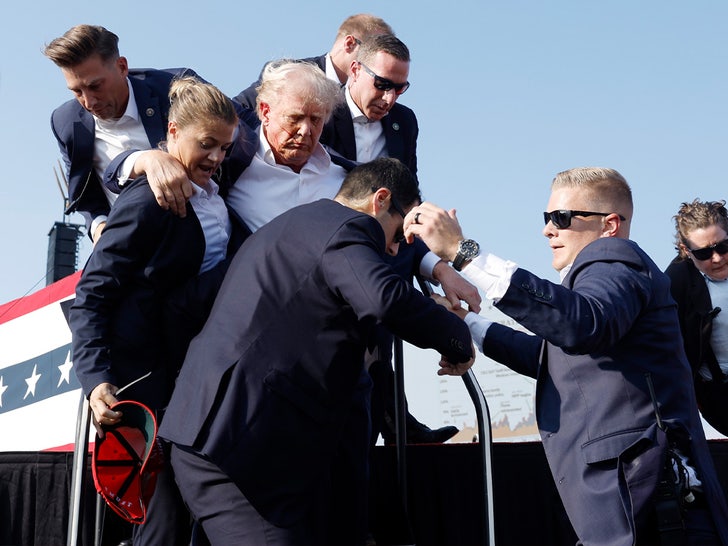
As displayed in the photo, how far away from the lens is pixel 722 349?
14.8 ft

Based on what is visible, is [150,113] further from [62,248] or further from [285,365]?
[62,248]

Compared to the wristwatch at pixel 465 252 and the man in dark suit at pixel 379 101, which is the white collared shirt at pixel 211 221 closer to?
the wristwatch at pixel 465 252

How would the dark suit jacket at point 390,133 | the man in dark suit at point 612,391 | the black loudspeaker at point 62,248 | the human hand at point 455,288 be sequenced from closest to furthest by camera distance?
the man in dark suit at point 612,391 → the human hand at point 455,288 → the dark suit jacket at point 390,133 → the black loudspeaker at point 62,248

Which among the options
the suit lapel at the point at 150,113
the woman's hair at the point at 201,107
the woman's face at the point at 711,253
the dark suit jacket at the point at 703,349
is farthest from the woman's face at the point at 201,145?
the woman's face at the point at 711,253

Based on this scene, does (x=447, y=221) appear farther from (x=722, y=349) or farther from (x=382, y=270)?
(x=722, y=349)

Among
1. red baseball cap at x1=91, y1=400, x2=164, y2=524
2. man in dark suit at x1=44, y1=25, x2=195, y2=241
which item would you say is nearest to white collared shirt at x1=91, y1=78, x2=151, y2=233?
man in dark suit at x1=44, y1=25, x2=195, y2=241

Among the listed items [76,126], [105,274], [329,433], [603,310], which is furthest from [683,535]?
[76,126]

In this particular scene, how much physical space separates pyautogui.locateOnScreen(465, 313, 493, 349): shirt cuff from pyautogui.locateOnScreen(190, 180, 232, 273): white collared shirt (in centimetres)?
104

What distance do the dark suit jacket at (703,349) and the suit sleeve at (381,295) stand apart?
94.5 inches

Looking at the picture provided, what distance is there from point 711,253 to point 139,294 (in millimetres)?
3143

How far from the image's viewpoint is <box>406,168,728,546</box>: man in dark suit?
2574 millimetres

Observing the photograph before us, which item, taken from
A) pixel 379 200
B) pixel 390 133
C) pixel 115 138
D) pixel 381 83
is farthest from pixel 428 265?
pixel 115 138

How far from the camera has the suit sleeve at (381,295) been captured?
2314mm

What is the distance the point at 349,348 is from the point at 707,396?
273 centimetres
